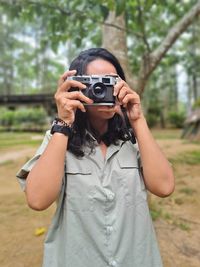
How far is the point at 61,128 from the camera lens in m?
1.06

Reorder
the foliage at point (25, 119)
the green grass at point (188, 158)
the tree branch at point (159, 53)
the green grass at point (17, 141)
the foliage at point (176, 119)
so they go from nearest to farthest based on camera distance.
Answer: the tree branch at point (159, 53), the green grass at point (188, 158), the green grass at point (17, 141), the foliage at point (176, 119), the foliage at point (25, 119)

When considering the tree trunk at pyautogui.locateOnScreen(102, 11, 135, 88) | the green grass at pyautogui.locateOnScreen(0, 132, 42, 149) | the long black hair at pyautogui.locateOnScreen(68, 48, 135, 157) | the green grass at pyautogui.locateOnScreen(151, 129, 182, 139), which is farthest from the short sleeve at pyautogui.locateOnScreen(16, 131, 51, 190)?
the green grass at pyautogui.locateOnScreen(151, 129, 182, 139)

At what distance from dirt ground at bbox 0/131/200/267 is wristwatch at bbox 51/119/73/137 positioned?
146cm

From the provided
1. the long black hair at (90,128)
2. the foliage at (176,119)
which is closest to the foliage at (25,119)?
the foliage at (176,119)

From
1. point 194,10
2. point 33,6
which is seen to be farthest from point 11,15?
point 194,10

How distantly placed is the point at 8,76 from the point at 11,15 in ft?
87.5

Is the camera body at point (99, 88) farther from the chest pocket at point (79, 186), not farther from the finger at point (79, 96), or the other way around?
the chest pocket at point (79, 186)

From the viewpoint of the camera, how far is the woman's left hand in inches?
41.8

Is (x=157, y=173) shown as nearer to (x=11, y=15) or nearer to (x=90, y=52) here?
(x=90, y=52)

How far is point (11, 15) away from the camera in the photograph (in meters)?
2.57

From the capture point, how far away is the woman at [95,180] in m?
1.05

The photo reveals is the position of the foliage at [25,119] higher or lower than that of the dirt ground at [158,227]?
higher

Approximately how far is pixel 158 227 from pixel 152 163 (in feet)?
5.84

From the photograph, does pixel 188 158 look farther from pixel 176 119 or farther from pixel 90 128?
pixel 176 119
